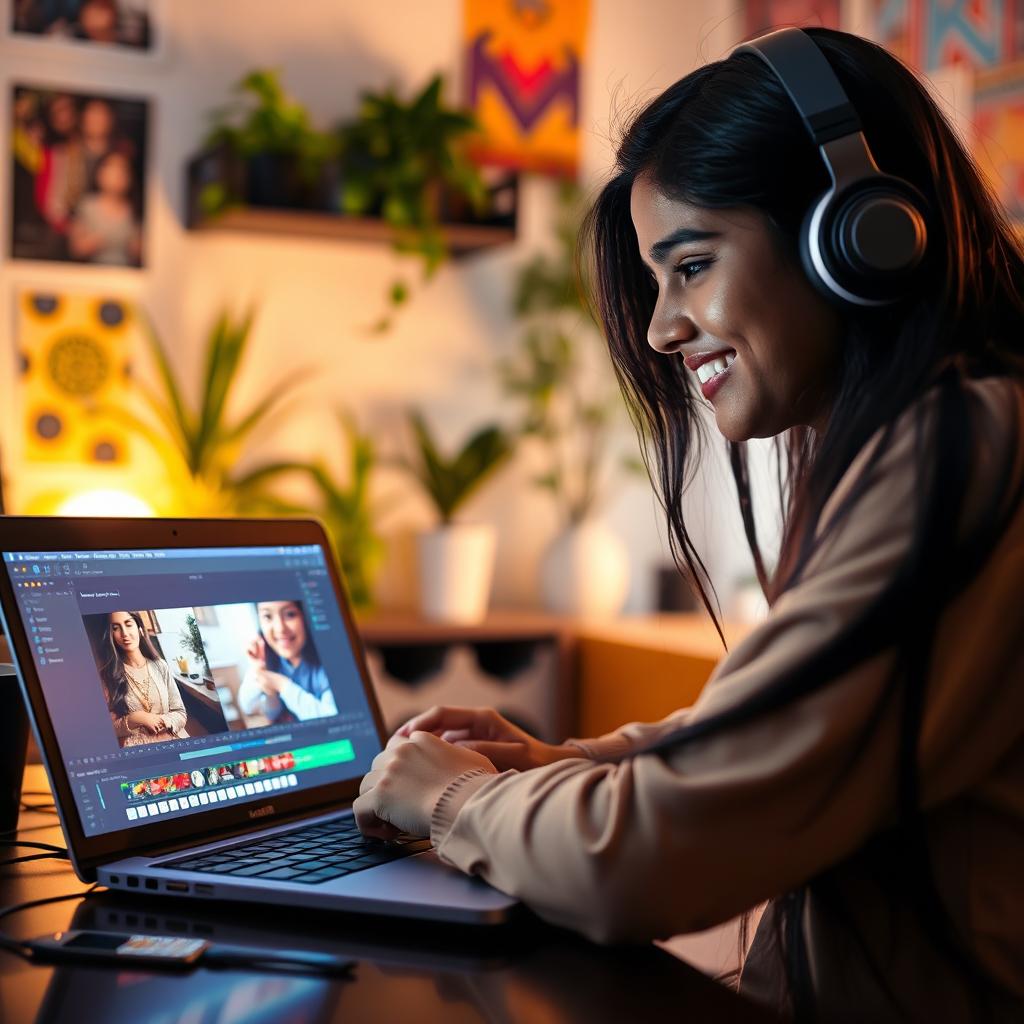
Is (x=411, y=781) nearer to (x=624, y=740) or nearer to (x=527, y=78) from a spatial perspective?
(x=624, y=740)

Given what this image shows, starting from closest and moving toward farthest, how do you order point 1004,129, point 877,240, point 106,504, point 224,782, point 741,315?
point 877,240 → point 741,315 → point 224,782 → point 106,504 → point 1004,129

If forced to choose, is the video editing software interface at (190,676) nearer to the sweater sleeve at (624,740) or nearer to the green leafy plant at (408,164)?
the sweater sleeve at (624,740)

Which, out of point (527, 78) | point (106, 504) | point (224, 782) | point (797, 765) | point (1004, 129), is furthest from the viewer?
point (527, 78)

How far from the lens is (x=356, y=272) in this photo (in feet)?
10.5

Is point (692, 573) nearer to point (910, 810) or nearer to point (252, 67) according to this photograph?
point (910, 810)

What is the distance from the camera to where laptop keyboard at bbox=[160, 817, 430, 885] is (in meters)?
0.87

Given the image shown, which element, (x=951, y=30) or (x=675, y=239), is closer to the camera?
(x=675, y=239)

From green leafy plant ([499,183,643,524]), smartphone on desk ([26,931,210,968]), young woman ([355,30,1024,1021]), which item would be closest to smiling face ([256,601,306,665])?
young woman ([355,30,1024,1021])

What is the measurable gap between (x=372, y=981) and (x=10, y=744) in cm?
49

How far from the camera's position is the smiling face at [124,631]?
98cm

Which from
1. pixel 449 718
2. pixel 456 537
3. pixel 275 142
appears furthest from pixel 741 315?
pixel 275 142

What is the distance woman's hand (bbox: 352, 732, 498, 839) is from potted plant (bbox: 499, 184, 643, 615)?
2.24 m

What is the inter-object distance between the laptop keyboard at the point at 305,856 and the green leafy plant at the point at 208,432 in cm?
192

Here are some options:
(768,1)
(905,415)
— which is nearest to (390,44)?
(768,1)
